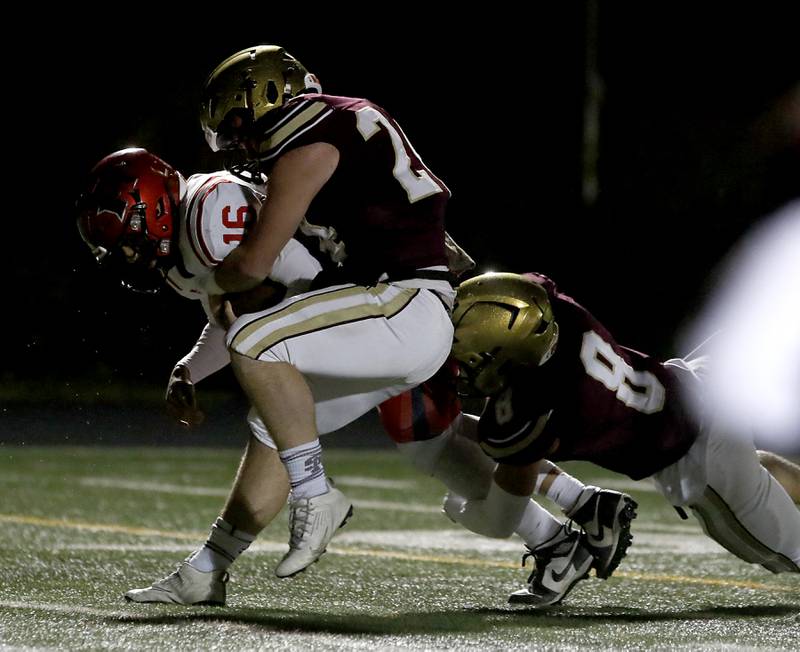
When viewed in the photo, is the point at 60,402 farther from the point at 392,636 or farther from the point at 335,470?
the point at 392,636

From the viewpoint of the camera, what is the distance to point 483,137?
14.9 meters

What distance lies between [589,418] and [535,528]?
48 centimetres

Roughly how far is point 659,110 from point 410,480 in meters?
8.68

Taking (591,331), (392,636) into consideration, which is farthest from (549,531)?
(392,636)

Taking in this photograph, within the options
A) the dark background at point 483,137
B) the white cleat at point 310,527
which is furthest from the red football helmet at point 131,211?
the dark background at point 483,137

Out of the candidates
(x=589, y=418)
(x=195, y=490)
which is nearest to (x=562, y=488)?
(x=589, y=418)

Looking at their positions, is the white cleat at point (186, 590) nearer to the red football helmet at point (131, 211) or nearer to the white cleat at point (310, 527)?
the white cleat at point (310, 527)

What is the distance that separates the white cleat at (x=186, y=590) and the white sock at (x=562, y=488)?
88 cm

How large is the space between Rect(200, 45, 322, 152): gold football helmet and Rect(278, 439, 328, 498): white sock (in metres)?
0.76

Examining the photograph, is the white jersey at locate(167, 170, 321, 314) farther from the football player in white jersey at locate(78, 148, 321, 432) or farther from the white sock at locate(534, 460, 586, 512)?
the white sock at locate(534, 460, 586, 512)

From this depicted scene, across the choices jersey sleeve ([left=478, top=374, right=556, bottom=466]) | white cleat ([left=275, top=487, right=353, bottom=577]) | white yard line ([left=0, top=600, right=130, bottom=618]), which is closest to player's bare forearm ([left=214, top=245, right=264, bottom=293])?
white cleat ([left=275, top=487, right=353, bottom=577])

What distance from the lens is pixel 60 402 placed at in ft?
40.5

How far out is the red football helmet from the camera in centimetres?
341

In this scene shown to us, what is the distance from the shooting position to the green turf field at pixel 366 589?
9.74ft
